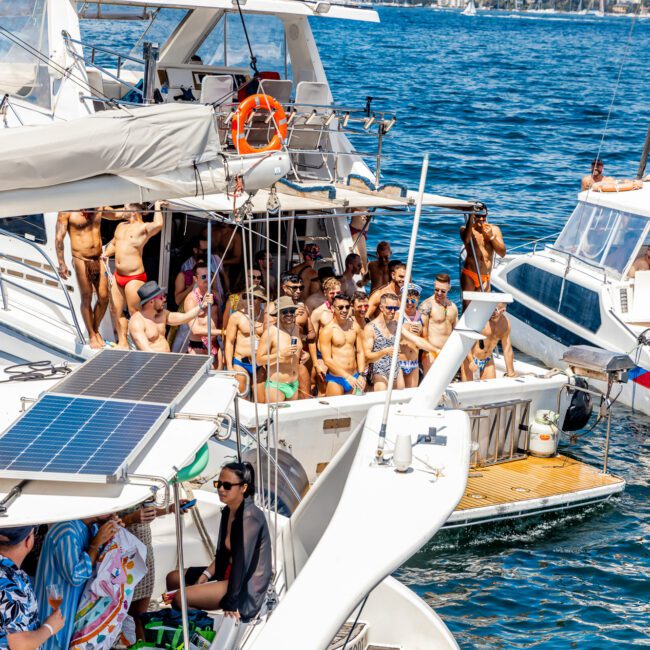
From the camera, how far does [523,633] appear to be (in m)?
8.84

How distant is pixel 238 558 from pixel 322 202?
4.54 meters

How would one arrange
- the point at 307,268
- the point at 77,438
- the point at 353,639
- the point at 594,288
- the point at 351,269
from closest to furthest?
the point at 77,438 < the point at 353,639 < the point at 307,268 < the point at 351,269 < the point at 594,288

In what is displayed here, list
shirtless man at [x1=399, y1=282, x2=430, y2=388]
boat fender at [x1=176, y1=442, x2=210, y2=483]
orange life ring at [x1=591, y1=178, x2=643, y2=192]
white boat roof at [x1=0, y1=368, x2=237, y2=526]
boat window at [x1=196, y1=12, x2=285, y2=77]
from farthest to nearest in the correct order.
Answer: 1. orange life ring at [x1=591, y1=178, x2=643, y2=192]
2. boat window at [x1=196, y1=12, x2=285, y2=77]
3. shirtless man at [x1=399, y1=282, x2=430, y2=388]
4. boat fender at [x1=176, y1=442, x2=210, y2=483]
5. white boat roof at [x1=0, y1=368, x2=237, y2=526]

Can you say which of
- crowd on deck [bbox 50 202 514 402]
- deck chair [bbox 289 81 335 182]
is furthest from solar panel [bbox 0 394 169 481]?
deck chair [bbox 289 81 335 182]

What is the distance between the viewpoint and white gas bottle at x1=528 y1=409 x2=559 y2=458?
→ 1091 cm

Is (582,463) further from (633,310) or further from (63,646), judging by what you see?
(63,646)

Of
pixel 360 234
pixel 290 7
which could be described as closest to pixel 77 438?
pixel 360 234

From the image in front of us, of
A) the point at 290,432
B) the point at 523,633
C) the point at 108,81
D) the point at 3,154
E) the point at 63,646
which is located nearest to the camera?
the point at 63,646

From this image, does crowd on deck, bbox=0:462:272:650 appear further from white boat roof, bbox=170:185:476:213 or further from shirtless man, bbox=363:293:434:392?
shirtless man, bbox=363:293:434:392

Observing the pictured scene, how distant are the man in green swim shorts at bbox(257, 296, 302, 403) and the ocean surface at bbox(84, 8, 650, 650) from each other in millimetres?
1885

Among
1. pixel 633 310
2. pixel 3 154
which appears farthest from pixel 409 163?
pixel 3 154

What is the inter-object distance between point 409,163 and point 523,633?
2100cm

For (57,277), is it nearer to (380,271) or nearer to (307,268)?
(307,268)

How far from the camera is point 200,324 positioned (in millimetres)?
10172
